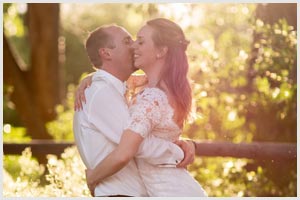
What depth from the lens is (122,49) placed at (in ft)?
14.7

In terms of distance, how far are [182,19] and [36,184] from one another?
8.65ft

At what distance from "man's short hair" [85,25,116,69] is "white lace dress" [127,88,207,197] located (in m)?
0.38

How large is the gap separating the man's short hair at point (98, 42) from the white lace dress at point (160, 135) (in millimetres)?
379

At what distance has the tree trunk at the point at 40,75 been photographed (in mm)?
10492

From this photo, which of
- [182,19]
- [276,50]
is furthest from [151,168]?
[182,19]

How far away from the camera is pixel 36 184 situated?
624 centimetres

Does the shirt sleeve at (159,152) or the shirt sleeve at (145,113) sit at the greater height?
the shirt sleeve at (145,113)

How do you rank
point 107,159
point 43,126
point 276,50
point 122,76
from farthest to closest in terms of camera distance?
point 43,126, point 276,50, point 122,76, point 107,159

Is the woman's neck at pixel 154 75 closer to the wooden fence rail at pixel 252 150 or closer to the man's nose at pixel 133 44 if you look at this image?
the man's nose at pixel 133 44

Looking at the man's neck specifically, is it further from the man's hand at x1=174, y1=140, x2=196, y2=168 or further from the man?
the man's hand at x1=174, y1=140, x2=196, y2=168

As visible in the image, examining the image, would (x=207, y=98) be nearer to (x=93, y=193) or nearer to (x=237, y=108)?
(x=237, y=108)

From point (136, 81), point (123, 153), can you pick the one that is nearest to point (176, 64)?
point (136, 81)

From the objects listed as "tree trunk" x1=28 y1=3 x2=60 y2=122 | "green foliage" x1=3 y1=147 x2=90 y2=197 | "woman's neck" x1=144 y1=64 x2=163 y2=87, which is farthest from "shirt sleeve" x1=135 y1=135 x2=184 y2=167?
"tree trunk" x1=28 y1=3 x2=60 y2=122

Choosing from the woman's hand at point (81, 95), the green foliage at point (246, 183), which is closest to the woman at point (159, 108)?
the woman's hand at point (81, 95)
